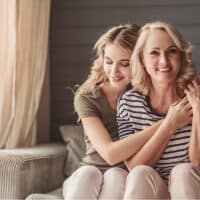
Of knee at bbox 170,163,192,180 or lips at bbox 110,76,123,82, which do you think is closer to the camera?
knee at bbox 170,163,192,180

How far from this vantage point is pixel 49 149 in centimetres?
258

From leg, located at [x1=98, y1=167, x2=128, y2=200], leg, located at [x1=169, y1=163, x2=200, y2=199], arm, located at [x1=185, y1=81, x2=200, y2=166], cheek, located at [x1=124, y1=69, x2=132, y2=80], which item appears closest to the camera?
leg, located at [x1=169, y1=163, x2=200, y2=199]

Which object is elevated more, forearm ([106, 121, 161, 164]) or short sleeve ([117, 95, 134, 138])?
short sleeve ([117, 95, 134, 138])

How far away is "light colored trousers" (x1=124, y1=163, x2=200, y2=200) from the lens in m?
1.78

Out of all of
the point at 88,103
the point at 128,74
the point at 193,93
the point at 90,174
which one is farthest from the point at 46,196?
the point at 193,93

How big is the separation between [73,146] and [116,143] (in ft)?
→ 2.22

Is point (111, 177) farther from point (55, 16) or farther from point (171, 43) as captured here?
point (55, 16)

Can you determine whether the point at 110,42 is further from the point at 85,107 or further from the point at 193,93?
the point at 193,93

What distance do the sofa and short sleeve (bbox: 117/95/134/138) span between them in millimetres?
425

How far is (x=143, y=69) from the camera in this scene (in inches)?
83.4

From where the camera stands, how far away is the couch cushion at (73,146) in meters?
2.63

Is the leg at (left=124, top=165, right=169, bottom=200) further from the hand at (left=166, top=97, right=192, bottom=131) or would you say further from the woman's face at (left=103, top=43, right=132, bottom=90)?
the woman's face at (left=103, top=43, right=132, bottom=90)

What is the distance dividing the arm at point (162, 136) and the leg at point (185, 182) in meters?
0.14

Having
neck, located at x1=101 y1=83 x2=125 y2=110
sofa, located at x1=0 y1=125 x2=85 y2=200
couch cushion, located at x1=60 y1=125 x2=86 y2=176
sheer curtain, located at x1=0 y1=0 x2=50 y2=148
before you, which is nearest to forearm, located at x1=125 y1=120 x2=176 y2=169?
neck, located at x1=101 y1=83 x2=125 y2=110
